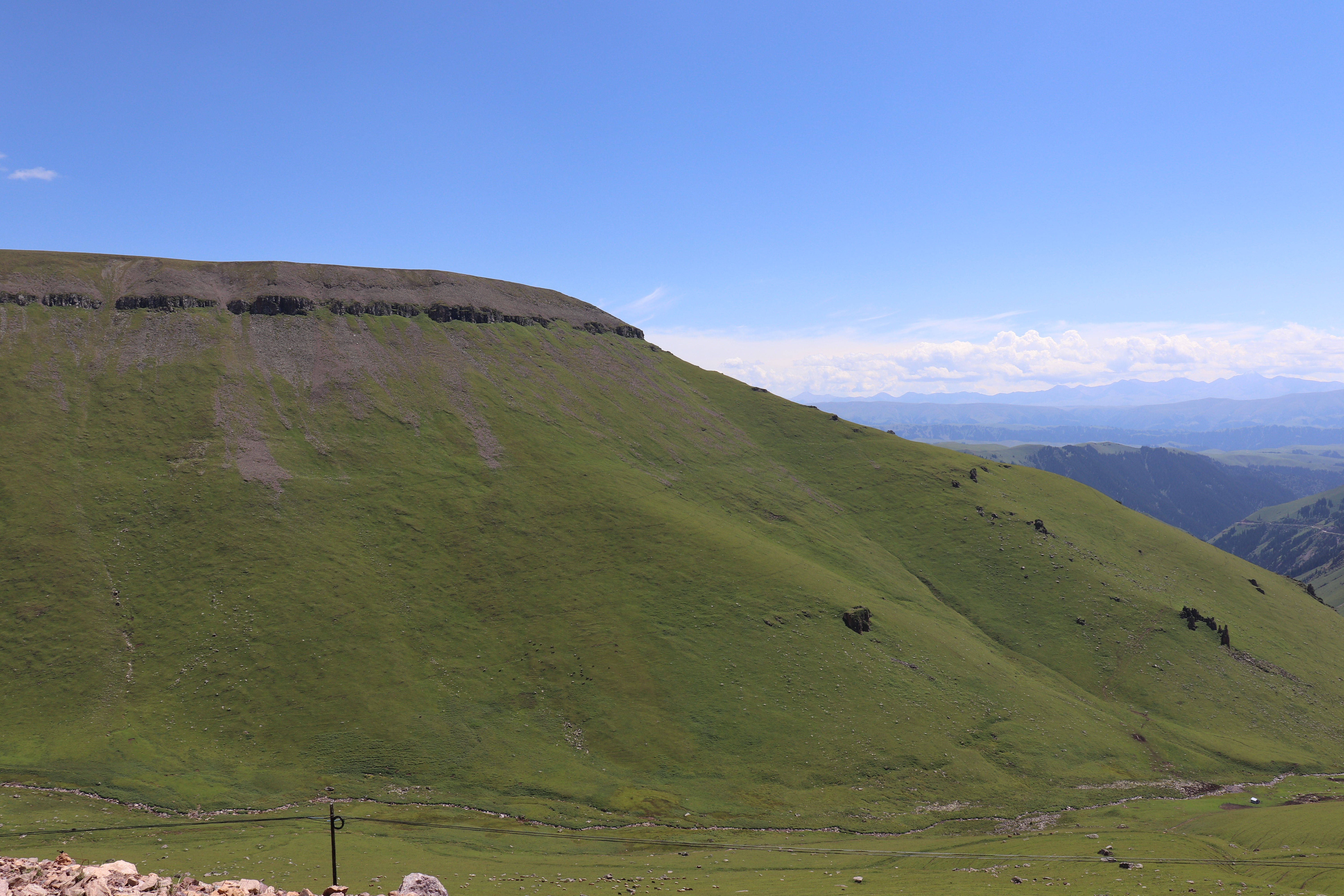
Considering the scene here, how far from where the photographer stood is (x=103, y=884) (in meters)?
25.9

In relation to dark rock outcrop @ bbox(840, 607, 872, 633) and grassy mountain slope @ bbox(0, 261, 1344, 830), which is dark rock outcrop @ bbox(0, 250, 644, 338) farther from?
dark rock outcrop @ bbox(840, 607, 872, 633)

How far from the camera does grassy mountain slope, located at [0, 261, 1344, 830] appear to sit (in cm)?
7800

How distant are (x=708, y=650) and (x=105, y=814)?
67045 millimetres

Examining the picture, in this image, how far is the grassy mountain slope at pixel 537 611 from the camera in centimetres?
7800

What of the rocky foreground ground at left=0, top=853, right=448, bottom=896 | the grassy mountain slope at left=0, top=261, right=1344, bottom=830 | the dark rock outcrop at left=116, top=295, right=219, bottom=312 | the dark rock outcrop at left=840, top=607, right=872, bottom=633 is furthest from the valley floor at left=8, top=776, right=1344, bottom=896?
the dark rock outcrop at left=116, top=295, right=219, bottom=312

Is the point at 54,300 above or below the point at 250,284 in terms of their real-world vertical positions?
below

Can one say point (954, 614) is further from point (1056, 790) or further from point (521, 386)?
point (521, 386)

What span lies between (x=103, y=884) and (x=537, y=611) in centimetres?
7641

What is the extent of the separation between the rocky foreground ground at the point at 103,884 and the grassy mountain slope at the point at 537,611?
152 ft

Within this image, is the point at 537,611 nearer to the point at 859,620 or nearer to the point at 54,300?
the point at 859,620

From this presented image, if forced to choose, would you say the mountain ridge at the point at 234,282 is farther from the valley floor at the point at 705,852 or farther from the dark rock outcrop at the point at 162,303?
the valley floor at the point at 705,852

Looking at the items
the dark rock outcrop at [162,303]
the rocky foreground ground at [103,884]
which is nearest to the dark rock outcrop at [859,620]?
the rocky foreground ground at [103,884]

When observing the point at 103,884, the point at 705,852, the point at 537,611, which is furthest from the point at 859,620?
the point at 103,884

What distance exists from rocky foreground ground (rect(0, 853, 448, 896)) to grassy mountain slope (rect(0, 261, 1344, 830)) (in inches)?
1827
